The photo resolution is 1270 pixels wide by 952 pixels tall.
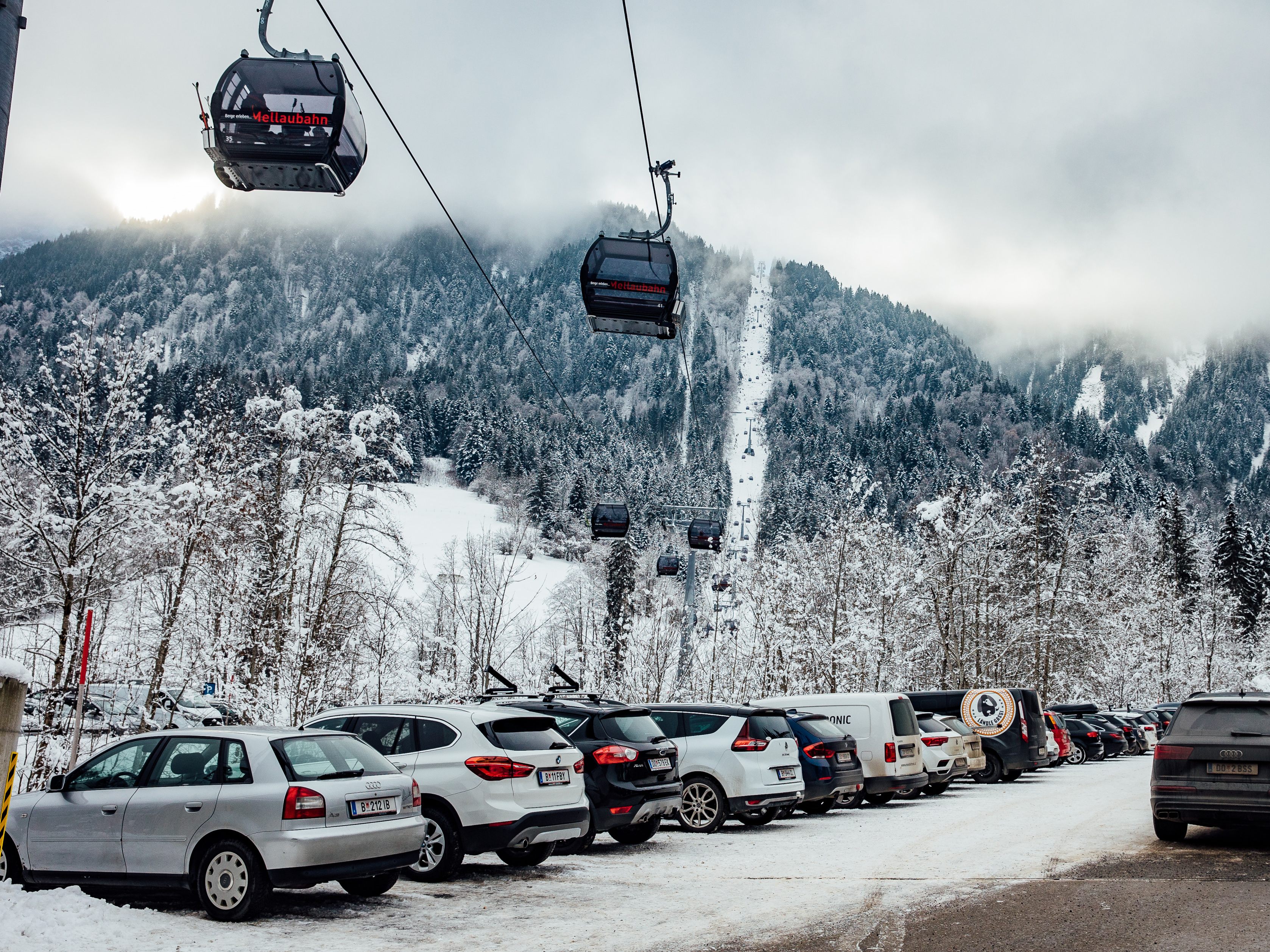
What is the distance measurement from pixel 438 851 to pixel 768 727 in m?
6.03

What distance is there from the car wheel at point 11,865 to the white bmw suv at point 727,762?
24.3ft

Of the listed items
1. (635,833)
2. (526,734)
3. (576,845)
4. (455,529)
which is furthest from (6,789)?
(455,529)

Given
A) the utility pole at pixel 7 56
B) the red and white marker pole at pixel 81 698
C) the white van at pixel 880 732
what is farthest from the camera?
the white van at pixel 880 732

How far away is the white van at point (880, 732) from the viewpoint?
17.8 meters

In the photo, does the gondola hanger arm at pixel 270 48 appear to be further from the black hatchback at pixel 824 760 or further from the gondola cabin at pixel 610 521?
the gondola cabin at pixel 610 521

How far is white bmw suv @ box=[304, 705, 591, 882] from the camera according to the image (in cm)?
977

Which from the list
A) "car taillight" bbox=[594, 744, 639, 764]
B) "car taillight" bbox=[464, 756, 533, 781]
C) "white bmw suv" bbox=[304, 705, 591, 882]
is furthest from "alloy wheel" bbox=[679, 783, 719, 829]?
"car taillight" bbox=[464, 756, 533, 781]

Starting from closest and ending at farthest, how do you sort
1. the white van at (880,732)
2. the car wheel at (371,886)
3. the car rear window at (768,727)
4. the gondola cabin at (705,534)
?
the car wheel at (371,886)
the car rear window at (768,727)
the white van at (880,732)
the gondola cabin at (705,534)

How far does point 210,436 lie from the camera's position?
1032 inches

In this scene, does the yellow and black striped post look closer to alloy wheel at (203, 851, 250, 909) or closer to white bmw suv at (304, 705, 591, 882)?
alloy wheel at (203, 851, 250, 909)

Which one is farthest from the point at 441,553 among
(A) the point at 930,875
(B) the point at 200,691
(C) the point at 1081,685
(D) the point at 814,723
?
(A) the point at 930,875

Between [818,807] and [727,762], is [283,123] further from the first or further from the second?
[818,807]

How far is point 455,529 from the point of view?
368ft

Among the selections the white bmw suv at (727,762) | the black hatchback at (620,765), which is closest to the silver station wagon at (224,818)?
the black hatchback at (620,765)
